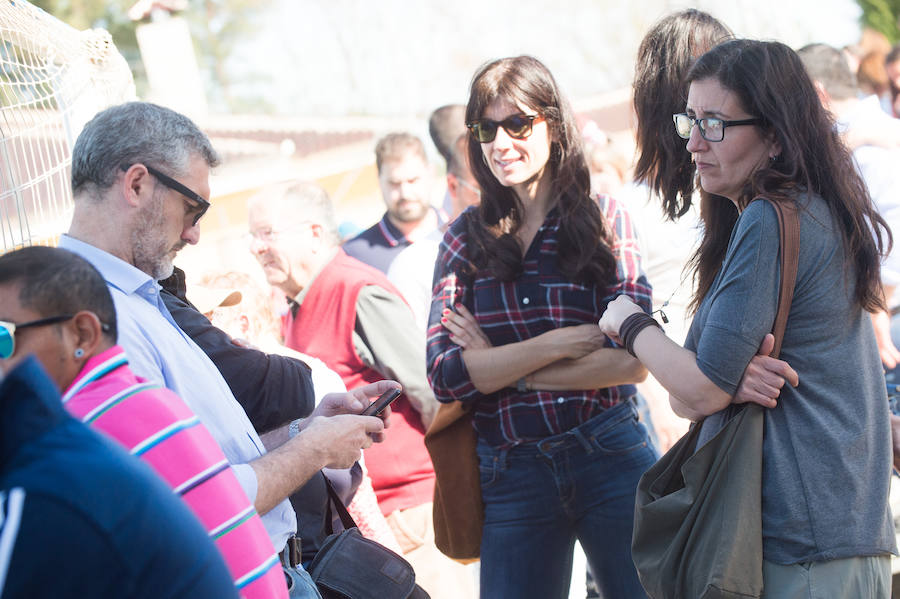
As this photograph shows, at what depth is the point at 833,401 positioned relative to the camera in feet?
7.10

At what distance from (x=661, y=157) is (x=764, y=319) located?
1.01 metres

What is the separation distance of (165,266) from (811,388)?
1.60 m

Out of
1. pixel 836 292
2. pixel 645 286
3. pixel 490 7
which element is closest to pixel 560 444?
pixel 645 286

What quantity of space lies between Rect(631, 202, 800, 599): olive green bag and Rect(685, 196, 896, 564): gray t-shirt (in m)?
0.03

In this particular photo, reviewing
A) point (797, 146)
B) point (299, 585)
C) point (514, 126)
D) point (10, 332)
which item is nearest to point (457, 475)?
point (299, 585)

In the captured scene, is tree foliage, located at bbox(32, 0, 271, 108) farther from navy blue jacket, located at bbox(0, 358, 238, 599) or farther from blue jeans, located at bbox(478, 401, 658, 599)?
navy blue jacket, located at bbox(0, 358, 238, 599)

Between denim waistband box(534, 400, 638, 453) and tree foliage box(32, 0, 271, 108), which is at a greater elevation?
tree foliage box(32, 0, 271, 108)

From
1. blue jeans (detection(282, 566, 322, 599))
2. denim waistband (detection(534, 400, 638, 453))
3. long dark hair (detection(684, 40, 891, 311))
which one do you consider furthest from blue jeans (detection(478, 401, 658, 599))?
long dark hair (detection(684, 40, 891, 311))

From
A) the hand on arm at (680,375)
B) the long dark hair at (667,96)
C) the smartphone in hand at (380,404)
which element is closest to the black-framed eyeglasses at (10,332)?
the smartphone in hand at (380,404)

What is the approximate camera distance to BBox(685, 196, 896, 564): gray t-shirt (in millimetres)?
2117

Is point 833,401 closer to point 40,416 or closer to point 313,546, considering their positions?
point 313,546

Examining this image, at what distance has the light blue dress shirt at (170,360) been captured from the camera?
1970mm

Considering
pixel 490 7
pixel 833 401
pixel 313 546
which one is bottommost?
pixel 313 546

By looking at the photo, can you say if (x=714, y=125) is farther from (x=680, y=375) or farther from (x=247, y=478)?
(x=247, y=478)
